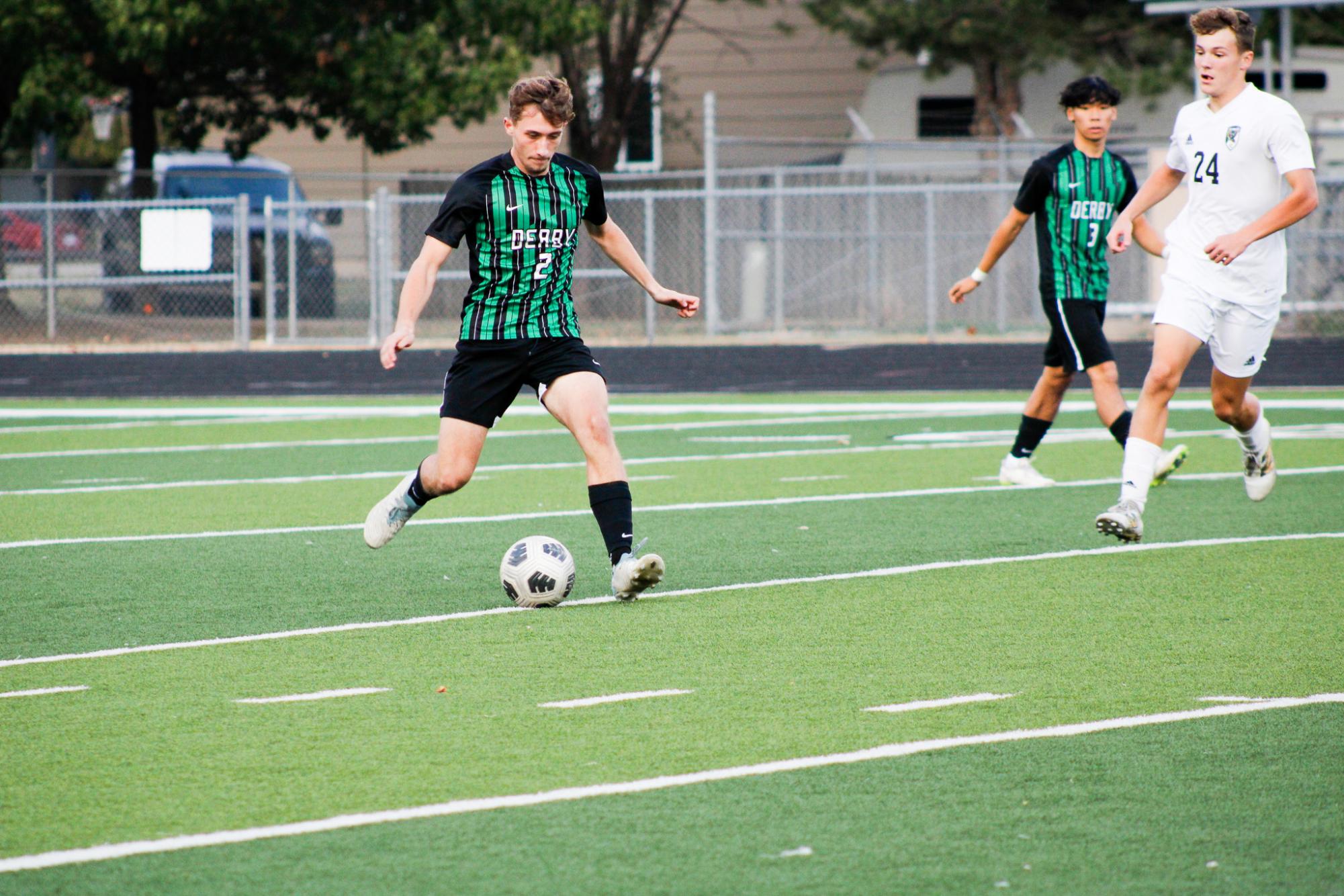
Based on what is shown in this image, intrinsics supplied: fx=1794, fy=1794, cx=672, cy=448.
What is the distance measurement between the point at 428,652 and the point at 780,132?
85.4 ft

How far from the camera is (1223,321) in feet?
26.0

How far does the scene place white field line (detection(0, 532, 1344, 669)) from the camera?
6.18 metres

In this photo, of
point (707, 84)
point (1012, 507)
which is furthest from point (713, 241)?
point (1012, 507)

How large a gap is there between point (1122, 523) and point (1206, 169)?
1687 millimetres

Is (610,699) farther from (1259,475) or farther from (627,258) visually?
(1259,475)

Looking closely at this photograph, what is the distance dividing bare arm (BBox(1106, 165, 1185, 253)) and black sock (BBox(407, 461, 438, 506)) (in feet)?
10.8

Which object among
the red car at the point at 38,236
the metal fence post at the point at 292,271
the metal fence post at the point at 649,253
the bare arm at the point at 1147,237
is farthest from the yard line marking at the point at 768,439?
the red car at the point at 38,236

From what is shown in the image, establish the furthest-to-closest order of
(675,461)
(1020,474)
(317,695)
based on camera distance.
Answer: (675,461)
(1020,474)
(317,695)

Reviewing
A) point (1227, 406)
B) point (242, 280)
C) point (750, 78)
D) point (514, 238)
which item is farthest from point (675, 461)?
point (750, 78)

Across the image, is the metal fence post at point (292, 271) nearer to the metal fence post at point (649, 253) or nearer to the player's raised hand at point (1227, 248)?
the metal fence post at point (649, 253)

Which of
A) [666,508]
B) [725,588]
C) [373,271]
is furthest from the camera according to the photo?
[373,271]

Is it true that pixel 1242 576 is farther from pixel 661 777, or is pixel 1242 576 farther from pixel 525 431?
pixel 525 431

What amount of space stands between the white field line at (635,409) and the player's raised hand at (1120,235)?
682 centimetres

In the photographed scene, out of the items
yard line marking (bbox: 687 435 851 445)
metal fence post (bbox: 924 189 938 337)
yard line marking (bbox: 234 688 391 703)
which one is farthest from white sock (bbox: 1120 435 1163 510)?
metal fence post (bbox: 924 189 938 337)
